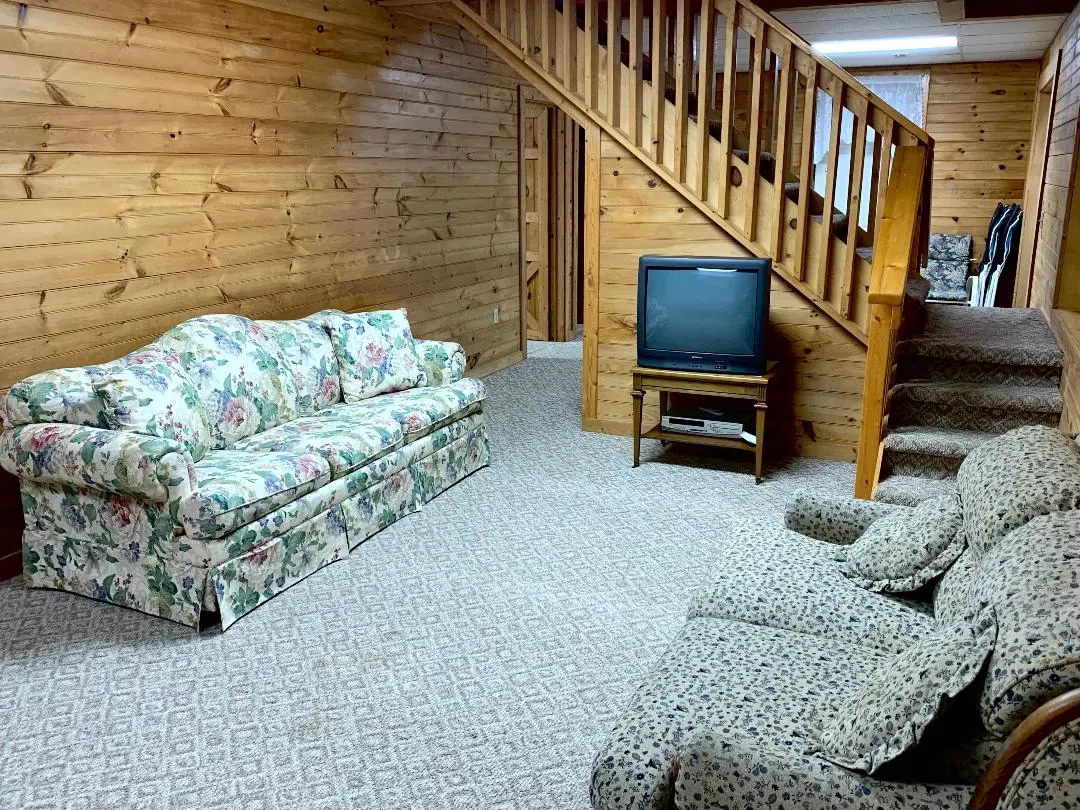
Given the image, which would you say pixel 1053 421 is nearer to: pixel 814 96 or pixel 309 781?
pixel 814 96

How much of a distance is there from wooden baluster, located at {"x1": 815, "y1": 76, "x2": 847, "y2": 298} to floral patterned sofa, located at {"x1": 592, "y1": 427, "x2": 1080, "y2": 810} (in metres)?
2.19

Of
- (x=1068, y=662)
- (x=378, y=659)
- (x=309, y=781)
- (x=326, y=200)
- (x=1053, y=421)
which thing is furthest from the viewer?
(x=326, y=200)

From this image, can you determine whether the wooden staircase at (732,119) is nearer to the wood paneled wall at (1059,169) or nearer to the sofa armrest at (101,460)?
the wood paneled wall at (1059,169)

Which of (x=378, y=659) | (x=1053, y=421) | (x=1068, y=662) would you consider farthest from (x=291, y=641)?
(x=1053, y=421)

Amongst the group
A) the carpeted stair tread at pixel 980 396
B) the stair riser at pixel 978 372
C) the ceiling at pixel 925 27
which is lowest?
the carpeted stair tread at pixel 980 396

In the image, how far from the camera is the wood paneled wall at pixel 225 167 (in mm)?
3316

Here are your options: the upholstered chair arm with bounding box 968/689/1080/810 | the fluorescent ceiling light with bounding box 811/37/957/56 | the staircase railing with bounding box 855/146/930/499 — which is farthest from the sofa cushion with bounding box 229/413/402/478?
the fluorescent ceiling light with bounding box 811/37/957/56

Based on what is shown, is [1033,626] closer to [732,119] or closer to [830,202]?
[830,202]

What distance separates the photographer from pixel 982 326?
452 cm

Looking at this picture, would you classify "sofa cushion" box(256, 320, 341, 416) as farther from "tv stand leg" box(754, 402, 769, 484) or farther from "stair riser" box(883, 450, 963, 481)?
"stair riser" box(883, 450, 963, 481)

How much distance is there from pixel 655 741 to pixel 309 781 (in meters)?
1.05

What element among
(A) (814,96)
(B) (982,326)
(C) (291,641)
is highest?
(A) (814,96)

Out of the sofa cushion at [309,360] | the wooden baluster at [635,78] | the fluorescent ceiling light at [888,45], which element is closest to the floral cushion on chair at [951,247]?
the fluorescent ceiling light at [888,45]

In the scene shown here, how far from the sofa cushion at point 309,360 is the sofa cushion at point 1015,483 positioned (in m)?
2.78
